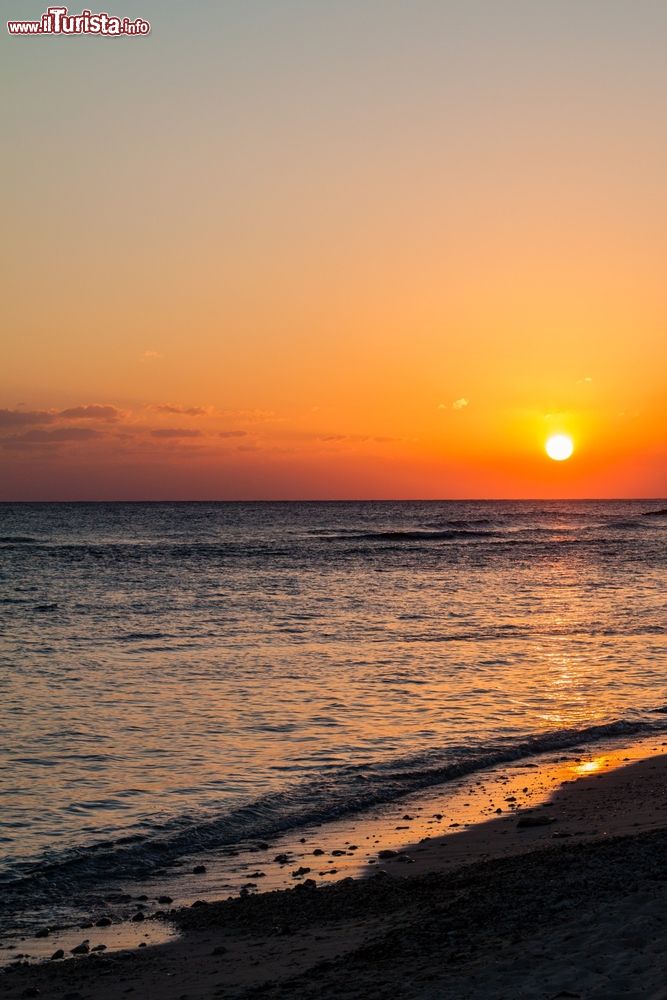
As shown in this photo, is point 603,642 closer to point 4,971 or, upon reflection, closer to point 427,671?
point 427,671

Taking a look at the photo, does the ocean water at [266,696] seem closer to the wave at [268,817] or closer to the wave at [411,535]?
the wave at [268,817]

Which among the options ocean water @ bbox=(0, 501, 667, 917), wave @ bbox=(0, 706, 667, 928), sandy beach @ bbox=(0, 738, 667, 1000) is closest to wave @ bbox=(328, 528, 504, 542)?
ocean water @ bbox=(0, 501, 667, 917)

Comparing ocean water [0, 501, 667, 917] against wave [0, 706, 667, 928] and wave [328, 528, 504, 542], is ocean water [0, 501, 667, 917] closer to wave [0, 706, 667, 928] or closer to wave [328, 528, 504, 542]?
wave [0, 706, 667, 928]

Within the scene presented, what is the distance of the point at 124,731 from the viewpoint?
45.6 feet

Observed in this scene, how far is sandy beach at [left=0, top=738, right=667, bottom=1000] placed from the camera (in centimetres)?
559

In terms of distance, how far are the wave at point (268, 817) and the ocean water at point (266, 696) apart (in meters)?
0.03

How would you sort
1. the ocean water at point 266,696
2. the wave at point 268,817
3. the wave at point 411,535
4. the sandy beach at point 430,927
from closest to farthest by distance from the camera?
1. the sandy beach at point 430,927
2. the wave at point 268,817
3. the ocean water at point 266,696
4. the wave at point 411,535

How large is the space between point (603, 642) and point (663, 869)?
16502mm

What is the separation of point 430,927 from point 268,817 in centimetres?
423

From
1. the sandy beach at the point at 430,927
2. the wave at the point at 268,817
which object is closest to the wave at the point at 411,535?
the wave at the point at 268,817

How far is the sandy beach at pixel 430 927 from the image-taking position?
5.59m

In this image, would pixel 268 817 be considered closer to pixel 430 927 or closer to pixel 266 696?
pixel 430 927

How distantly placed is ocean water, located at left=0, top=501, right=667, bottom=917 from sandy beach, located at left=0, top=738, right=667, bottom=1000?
1640 mm

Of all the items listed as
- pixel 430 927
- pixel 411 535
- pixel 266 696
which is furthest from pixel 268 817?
pixel 411 535
